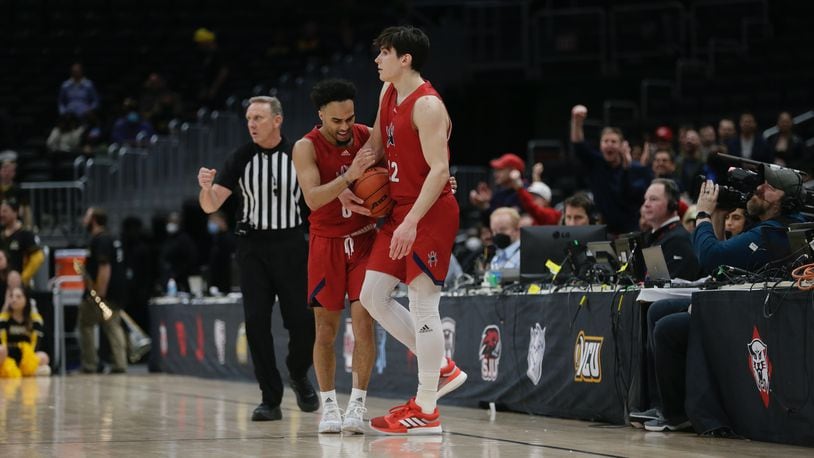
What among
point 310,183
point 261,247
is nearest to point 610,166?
point 261,247

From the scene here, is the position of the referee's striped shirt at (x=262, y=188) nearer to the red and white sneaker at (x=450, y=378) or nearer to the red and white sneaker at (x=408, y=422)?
the red and white sneaker at (x=450, y=378)

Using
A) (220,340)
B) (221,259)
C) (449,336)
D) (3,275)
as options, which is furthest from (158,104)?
(449,336)

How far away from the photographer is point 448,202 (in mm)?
6395

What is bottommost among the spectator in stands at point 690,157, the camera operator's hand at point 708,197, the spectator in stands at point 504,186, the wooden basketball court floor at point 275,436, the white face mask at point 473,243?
the wooden basketball court floor at point 275,436

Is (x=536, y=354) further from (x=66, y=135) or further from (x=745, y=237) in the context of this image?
(x=66, y=135)

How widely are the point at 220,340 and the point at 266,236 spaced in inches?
221

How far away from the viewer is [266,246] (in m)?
7.93

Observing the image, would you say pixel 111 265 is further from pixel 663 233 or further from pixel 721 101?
pixel 663 233

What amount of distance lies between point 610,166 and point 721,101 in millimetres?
7931

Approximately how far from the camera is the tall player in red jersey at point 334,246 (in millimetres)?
6734

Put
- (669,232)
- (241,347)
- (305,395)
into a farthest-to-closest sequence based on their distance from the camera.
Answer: (241,347) → (305,395) → (669,232)

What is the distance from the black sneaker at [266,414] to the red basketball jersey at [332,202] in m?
1.38

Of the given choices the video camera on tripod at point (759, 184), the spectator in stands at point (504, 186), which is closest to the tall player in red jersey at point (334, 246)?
the video camera on tripod at point (759, 184)

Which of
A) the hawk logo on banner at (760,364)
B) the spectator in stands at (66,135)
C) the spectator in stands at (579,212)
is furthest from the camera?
the spectator in stands at (66,135)
